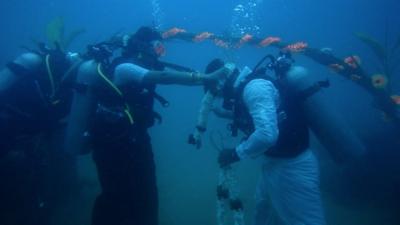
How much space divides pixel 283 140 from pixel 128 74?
2.15 m

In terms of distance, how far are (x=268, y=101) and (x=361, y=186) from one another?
6903mm

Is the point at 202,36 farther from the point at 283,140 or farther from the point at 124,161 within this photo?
the point at 283,140

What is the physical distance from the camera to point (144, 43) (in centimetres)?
538

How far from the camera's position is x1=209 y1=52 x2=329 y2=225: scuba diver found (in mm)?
4340

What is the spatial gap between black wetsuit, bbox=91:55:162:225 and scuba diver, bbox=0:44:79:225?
119 cm

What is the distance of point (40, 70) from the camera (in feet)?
19.5

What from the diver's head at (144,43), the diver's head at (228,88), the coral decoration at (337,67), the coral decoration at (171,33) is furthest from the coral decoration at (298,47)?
the diver's head at (228,88)

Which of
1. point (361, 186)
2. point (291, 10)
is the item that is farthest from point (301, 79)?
point (291, 10)

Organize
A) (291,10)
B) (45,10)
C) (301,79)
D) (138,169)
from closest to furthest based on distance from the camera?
(301,79), (138,169), (45,10), (291,10)

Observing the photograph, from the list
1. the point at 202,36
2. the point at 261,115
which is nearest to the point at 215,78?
the point at 261,115

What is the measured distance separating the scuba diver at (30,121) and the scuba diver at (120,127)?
31.2 inches

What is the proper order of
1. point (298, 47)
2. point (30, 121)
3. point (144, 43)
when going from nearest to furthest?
point (144, 43)
point (30, 121)
point (298, 47)

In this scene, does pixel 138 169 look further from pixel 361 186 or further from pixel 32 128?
pixel 361 186

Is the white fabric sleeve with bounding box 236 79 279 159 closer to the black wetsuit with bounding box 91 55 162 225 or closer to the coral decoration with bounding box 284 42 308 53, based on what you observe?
the black wetsuit with bounding box 91 55 162 225
